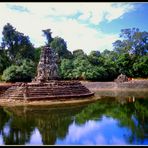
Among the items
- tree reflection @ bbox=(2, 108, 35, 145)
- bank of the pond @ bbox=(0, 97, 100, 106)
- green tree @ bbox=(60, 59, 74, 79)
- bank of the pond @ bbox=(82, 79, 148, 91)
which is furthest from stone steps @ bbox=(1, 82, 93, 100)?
green tree @ bbox=(60, 59, 74, 79)

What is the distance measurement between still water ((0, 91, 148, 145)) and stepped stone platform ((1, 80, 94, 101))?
9.63 feet

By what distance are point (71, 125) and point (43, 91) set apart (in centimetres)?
1072

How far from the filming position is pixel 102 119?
58.5 ft

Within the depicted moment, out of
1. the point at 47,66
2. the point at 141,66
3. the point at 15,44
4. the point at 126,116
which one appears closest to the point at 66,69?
the point at 15,44

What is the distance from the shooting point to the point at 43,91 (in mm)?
26641

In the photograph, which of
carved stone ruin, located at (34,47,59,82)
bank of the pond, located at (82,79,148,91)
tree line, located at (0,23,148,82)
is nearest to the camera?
carved stone ruin, located at (34,47,59,82)

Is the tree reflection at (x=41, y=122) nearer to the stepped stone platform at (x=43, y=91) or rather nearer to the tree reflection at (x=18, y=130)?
the tree reflection at (x=18, y=130)

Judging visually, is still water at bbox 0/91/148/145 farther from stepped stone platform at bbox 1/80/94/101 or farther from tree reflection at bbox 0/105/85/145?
stepped stone platform at bbox 1/80/94/101

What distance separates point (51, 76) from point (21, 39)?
15.4 metres

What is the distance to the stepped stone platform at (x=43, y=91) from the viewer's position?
85.3 feet

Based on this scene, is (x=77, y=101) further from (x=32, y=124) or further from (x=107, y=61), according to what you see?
(x=107, y=61)

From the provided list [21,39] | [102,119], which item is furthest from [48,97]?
[21,39]

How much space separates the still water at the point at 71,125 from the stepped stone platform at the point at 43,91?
294 centimetres

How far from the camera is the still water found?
42.0 ft
